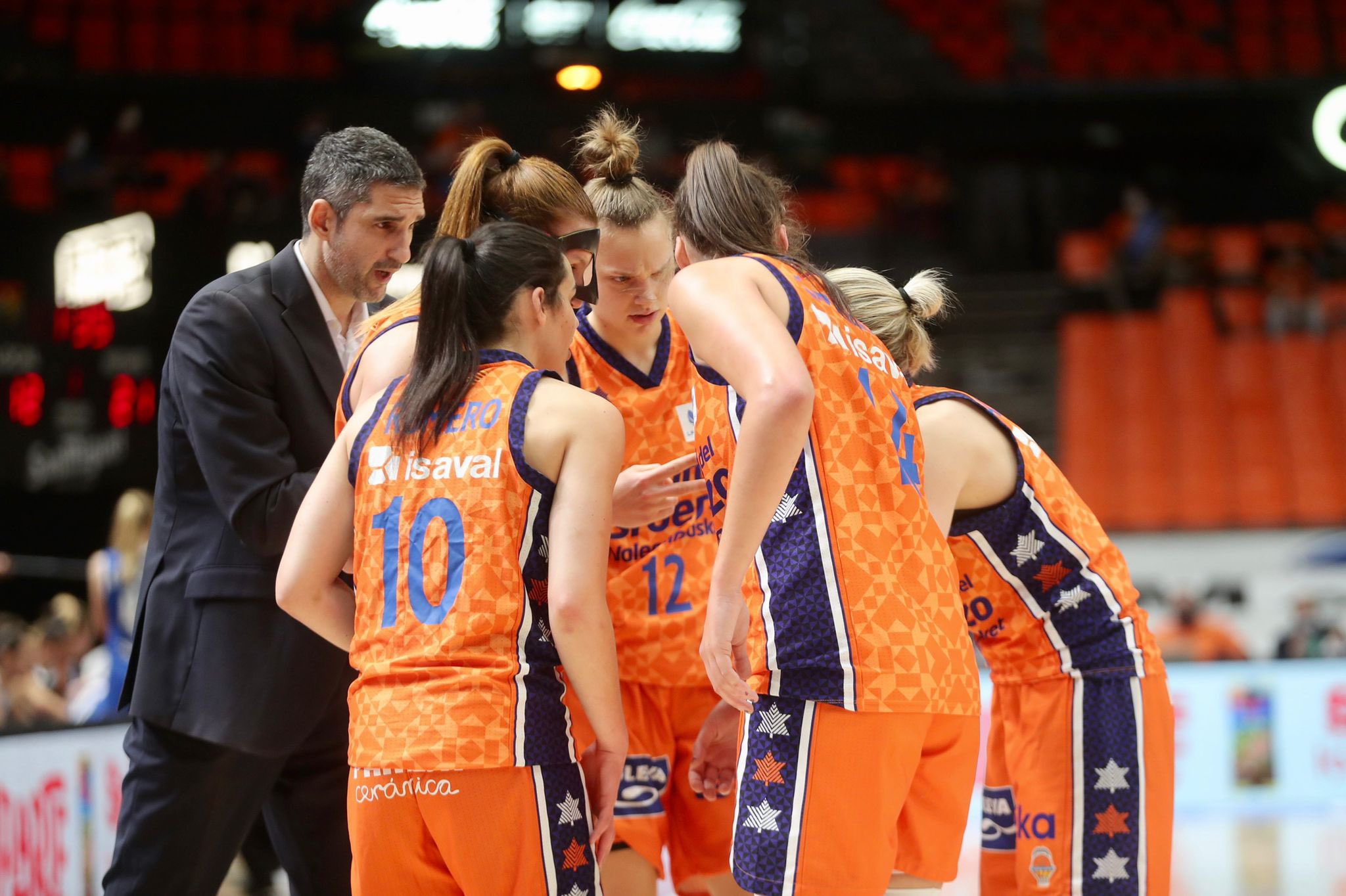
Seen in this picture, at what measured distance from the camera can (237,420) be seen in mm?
2682

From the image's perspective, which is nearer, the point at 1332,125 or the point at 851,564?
the point at 851,564

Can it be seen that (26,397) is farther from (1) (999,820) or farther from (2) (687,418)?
(1) (999,820)

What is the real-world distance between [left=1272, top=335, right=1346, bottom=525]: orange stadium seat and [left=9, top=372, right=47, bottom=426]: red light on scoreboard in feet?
31.2

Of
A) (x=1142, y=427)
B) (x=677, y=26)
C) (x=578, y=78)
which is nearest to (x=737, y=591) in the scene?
(x=578, y=78)

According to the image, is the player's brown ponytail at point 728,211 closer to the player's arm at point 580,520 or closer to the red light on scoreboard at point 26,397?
the player's arm at point 580,520

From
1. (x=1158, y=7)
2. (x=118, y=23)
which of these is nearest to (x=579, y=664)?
(x=118, y=23)

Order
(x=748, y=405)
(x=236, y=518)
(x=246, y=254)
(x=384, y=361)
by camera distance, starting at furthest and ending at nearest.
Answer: (x=246, y=254), (x=236, y=518), (x=384, y=361), (x=748, y=405)

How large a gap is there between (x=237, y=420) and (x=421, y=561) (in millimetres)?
851

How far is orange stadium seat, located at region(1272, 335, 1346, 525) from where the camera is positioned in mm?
11719

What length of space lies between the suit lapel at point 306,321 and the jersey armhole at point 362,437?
72 centimetres

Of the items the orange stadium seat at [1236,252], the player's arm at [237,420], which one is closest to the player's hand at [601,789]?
the player's arm at [237,420]

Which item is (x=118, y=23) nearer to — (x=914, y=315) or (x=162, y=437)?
(x=162, y=437)

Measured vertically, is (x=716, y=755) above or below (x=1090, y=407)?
below

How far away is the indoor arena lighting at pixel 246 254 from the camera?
9734mm
